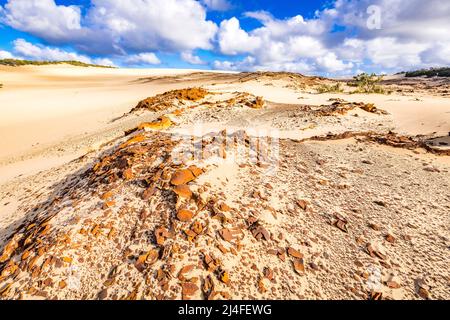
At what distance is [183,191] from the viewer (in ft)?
12.0

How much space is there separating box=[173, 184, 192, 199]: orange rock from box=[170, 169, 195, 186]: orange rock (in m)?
0.08

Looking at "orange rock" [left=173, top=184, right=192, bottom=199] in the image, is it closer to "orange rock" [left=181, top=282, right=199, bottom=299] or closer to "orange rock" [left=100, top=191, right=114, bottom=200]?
"orange rock" [left=100, top=191, right=114, bottom=200]

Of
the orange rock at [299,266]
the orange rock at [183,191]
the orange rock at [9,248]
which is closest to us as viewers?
the orange rock at [299,266]

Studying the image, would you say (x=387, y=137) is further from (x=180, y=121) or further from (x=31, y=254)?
(x=31, y=254)

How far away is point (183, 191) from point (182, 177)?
0.98ft

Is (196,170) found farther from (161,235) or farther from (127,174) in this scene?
(161,235)

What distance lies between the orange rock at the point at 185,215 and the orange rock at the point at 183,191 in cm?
25

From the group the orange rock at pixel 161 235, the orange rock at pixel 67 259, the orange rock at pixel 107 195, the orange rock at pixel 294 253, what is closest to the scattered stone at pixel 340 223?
the orange rock at pixel 294 253

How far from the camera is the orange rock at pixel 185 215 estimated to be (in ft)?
10.9

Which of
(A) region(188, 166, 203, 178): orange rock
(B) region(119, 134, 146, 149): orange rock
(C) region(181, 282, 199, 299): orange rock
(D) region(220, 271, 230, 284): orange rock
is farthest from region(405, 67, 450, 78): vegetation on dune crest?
(C) region(181, 282, 199, 299): orange rock

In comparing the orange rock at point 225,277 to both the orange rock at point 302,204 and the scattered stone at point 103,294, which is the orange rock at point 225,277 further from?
the orange rock at point 302,204

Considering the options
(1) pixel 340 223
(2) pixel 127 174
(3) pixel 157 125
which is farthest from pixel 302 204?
(3) pixel 157 125
